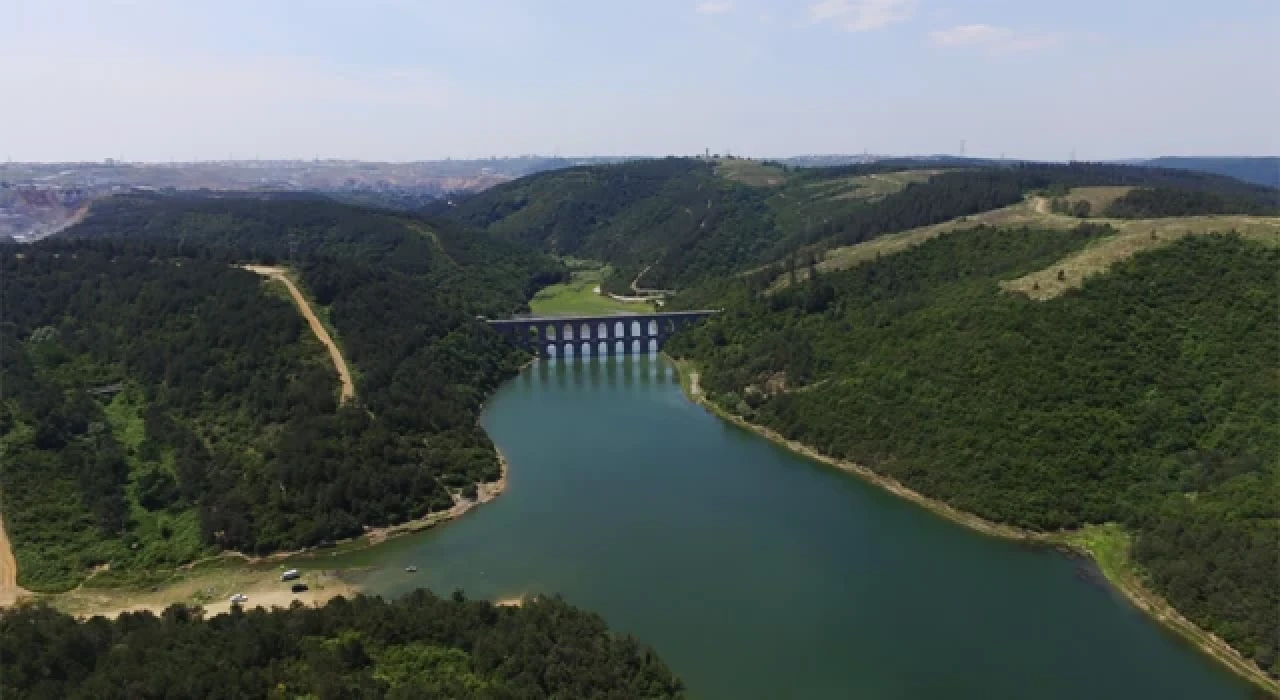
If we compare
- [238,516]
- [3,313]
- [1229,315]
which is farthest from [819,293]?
[3,313]

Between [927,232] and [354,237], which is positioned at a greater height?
[927,232]

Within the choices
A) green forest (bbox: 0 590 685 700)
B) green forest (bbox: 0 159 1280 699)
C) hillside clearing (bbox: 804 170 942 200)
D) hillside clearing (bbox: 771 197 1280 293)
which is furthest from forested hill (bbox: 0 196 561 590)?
hillside clearing (bbox: 804 170 942 200)

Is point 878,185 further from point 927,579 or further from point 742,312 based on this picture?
point 927,579

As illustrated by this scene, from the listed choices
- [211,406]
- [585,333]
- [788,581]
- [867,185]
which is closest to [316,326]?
[211,406]

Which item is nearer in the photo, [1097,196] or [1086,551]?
[1086,551]

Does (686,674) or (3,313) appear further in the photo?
(3,313)

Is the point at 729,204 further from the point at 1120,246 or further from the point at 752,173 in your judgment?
the point at 1120,246
